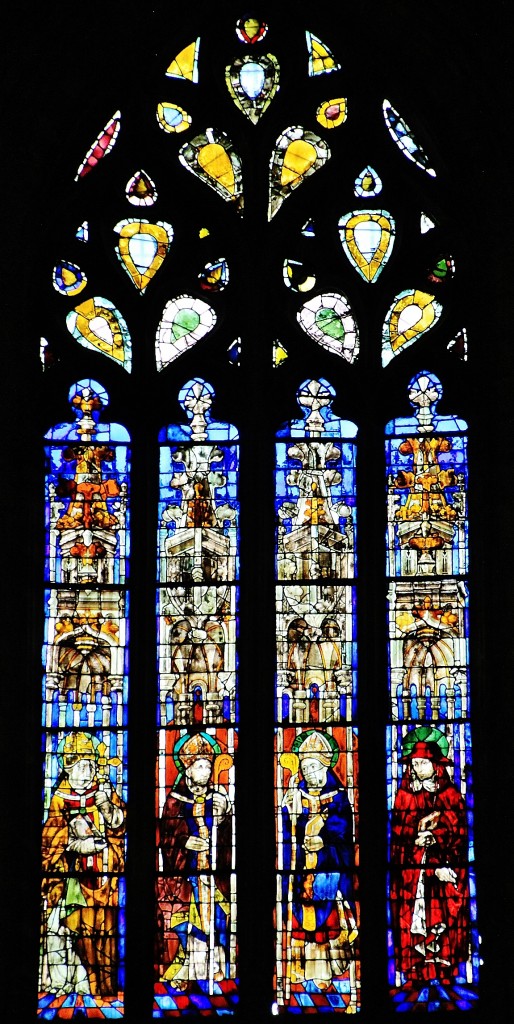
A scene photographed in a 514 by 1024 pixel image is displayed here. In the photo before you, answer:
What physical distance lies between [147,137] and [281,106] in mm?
686

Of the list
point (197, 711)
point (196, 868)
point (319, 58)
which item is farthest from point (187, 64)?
point (196, 868)

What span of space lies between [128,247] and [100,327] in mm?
431

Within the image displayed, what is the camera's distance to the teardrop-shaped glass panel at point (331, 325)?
8.91 meters

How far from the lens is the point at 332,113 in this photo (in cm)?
914

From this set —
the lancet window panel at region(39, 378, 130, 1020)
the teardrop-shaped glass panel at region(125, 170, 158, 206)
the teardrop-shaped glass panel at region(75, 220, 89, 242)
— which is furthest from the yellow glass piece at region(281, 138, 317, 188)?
the lancet window panel at region(39, 378, 130, 1020)

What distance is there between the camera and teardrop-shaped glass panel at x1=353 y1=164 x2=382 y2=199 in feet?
29.8

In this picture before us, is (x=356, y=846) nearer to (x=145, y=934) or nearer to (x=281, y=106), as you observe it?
(x=145, y=934)

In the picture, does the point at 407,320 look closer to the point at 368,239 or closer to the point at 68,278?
the point at 368,239

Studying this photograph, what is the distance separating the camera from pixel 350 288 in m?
8.97

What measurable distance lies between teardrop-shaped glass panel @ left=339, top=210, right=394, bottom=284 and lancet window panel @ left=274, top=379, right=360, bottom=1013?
627mm

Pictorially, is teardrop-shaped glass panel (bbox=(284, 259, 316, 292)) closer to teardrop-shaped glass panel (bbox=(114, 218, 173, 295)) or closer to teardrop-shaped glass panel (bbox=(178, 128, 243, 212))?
teardrop-shaped glass panel (bbox=(178, 128, 243, 212))

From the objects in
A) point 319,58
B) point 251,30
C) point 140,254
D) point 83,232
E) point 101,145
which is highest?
point 251,30

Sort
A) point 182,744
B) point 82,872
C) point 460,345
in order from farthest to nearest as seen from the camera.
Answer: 1. point 460,345
2. point 182,744
3. point 82,872

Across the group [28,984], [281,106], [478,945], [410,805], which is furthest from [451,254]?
[28,984]
